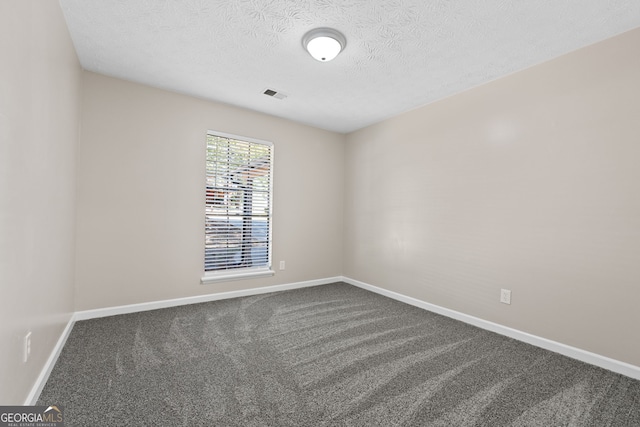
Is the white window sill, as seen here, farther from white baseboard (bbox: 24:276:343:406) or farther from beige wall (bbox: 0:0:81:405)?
beige wall (bbox: 0:0:81:405)

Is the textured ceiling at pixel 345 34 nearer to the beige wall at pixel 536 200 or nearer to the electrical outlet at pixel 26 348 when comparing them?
the beige wall at pixel 536 200

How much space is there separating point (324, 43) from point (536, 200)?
89.6 inches

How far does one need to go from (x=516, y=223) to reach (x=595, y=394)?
4.49ft

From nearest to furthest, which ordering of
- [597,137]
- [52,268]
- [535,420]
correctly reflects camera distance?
[535,420] → [52,268] → [597,137]

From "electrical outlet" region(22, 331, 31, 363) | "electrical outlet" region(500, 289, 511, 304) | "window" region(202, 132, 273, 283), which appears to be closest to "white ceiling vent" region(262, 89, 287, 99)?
"window" region(202, 132, 273, 283)

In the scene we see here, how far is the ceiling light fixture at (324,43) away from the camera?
2184mm

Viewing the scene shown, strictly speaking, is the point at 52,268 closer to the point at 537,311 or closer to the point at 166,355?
the point at 166,355

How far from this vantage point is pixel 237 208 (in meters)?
3.84

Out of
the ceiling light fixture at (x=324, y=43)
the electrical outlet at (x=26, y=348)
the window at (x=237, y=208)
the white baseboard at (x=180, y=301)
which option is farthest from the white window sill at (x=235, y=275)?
the ceiling light fixture at (x=324, y=43)

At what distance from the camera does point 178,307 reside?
10.9 feet

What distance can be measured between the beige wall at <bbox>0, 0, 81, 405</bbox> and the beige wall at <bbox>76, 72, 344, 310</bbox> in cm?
58

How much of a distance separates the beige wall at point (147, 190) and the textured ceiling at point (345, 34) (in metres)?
0.32

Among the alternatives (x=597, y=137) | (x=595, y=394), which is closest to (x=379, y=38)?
(x=597, y=137)

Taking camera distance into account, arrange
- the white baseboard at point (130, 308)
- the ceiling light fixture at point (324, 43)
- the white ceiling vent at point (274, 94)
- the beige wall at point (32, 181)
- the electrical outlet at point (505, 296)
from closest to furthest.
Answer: the beige wall at point (32, 181) < the white baseboard at point (130, 308) < the ceiling light fixture at point (324, 43) < the electrical outlet at point (505, 296) < the white ceiling vent at point (274, 94)
